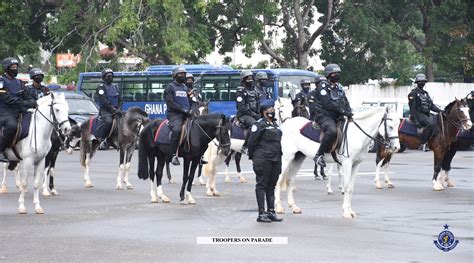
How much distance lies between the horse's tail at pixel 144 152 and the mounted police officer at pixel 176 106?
60cm

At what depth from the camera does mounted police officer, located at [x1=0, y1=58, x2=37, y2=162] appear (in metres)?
18.2

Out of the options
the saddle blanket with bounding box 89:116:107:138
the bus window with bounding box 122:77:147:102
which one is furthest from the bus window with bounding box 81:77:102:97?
the saddle blanket with bounding box 89:116:107:138

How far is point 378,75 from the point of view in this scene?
57031 millimetres

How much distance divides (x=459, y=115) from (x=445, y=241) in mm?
10248

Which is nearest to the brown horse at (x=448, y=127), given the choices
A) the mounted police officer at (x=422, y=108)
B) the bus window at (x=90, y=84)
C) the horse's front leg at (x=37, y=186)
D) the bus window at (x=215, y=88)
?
the mounted police officer at (x=422, y=108)

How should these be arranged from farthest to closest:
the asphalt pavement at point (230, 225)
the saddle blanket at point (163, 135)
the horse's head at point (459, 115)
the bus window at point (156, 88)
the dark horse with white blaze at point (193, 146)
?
the bus window at point (156, 88) → the horse's head at point (459, 115) → the saddle blanket at point (163, 135) → the dark horse with white blaze at point (193, 146) → the asphalt pavement at point (230, 225)

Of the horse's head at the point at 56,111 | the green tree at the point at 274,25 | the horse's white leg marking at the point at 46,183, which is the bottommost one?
the horse's white leg marking at the point at 46,183

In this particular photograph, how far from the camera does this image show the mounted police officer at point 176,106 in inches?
770

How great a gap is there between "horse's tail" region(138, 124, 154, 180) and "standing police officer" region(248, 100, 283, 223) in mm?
3904

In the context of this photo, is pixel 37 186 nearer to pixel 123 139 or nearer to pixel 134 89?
pixel 123 139

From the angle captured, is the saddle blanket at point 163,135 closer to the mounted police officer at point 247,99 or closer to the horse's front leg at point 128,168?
the mounted police officer at point 247,99

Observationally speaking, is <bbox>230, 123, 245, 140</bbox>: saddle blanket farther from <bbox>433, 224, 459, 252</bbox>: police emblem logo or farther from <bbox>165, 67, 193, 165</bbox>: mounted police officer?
<bbox>433, 224, 459, 252</bbox>: police emblem logo

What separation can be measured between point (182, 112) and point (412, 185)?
22.9 feet

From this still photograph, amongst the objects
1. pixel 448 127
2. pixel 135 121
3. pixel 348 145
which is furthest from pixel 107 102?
pixel 348 145
